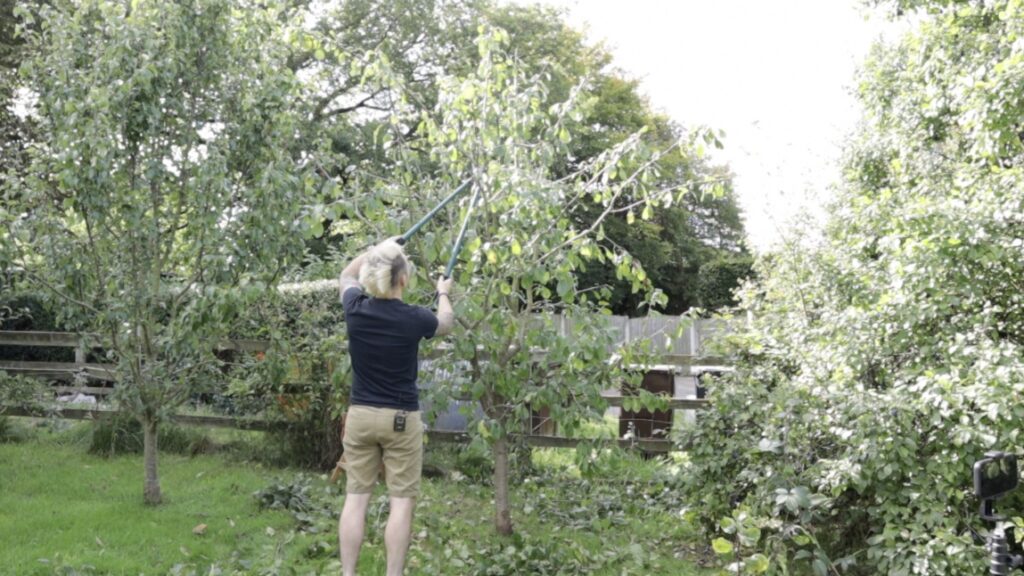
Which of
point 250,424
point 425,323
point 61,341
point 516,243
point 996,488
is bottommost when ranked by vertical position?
point 250,424

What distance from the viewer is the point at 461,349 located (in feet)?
16.8

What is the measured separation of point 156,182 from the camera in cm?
568

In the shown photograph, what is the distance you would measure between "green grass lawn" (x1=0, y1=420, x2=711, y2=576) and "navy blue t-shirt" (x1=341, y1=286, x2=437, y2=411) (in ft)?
4.00

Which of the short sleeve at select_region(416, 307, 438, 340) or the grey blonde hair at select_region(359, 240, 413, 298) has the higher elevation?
the grey blonde hair at select_region(359, 240, 413, 298)

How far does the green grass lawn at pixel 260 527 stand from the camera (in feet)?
15.8

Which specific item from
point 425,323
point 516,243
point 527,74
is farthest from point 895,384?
point 527,74

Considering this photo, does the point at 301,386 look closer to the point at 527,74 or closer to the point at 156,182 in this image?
the point at 156,182

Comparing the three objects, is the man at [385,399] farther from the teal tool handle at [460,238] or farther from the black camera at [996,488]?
the black camera at [996,488]

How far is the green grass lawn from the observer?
4801mm

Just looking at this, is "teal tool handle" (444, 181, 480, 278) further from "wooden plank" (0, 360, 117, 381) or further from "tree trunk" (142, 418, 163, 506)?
"wooden plank" (0, 360, 117, 381)

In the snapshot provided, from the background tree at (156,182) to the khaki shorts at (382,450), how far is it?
5.10 ft

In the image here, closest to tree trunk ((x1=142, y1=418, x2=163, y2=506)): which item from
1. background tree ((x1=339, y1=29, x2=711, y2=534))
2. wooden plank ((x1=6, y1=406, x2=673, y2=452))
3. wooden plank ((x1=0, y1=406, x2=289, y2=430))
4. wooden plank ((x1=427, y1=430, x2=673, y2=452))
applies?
wooden plank ((x1=6, y1=406, x2=673, y2=452))

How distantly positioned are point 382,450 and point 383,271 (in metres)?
0.91

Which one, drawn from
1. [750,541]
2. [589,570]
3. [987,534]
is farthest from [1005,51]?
[589,570]
